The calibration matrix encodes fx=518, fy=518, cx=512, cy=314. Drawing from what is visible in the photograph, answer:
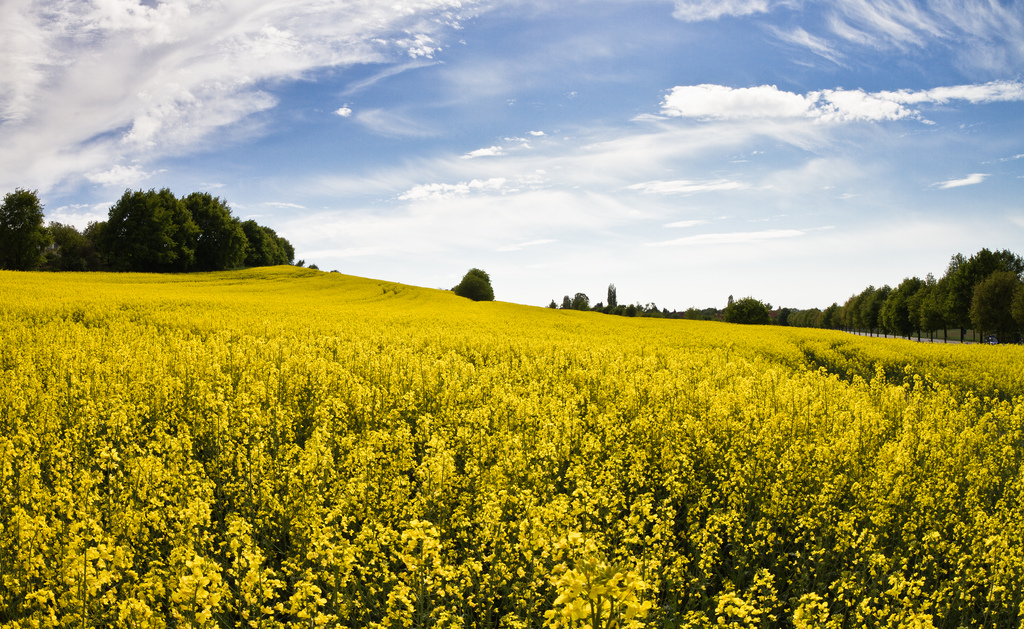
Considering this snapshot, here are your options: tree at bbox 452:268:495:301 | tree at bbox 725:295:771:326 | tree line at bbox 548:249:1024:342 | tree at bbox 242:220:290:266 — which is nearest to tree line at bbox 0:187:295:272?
tree at bbox 242:220:290:266

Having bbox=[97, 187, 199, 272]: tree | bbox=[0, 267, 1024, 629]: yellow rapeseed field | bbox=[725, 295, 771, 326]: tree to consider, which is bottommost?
bbox=[0, 267, 1024, 629]: yellow rapeseed field

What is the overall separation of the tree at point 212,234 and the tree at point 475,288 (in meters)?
28.2

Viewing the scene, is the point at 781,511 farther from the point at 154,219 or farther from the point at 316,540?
the point at 154,219

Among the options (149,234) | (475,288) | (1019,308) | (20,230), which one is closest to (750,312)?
(1019,308)

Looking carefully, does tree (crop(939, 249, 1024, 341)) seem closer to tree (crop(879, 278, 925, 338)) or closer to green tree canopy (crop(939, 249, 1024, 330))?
green tree canopy (crop(939, 249, 1024, 330))

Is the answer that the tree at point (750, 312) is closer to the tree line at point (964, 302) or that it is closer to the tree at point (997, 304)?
the tree line at point (964, 302)

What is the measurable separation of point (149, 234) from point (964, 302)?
8873cm

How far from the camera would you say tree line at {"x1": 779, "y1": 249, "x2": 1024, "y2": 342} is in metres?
50.7

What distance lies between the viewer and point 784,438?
309 inches

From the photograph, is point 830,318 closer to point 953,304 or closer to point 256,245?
point 953,304

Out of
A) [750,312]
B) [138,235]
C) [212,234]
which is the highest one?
[212,234]

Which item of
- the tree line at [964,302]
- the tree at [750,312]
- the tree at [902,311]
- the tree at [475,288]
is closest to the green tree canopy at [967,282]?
the tree line at [964,302]

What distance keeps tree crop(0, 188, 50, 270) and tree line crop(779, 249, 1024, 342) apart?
10032 centimetres

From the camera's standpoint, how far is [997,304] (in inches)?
2014
